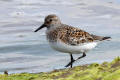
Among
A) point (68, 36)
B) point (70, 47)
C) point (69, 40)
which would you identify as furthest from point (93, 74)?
point (68, 36)

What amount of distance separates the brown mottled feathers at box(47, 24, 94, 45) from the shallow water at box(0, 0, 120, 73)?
177cm

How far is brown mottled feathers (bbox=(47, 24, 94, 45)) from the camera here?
825cm

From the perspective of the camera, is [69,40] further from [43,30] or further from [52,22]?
[43,30]

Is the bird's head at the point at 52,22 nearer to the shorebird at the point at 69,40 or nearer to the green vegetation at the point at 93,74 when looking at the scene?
the shorebird at the point at 69,40

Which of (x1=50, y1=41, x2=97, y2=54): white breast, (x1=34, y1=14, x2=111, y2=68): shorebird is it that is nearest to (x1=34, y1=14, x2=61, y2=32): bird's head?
(x1=34, y1=14, x2=111, y2=68): shorebird

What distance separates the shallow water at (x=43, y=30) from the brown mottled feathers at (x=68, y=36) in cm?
177

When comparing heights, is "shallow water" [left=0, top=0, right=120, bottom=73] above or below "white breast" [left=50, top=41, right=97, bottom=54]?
below

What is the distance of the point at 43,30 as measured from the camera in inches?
548

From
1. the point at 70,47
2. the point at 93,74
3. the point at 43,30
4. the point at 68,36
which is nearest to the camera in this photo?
the point at 93,74

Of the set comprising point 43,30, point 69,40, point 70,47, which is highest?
point 69,40

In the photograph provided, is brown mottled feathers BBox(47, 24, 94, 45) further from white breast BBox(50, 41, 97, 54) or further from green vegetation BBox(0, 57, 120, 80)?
green vegetation BBox(0, 57, 120, 80)

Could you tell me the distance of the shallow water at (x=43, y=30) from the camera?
35.8 ft

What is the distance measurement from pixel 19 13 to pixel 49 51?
3.41m

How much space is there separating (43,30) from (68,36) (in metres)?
5.63
